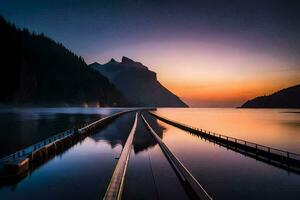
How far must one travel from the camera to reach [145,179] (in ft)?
70.5

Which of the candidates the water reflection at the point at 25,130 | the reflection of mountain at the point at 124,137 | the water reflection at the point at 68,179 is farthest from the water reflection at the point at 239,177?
the water reflection at the point at 25,130

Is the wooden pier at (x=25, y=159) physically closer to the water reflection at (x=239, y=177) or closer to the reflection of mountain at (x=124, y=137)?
Answer: the reflection of mountain at (x=124, y=137)

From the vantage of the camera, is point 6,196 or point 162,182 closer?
point 6,196

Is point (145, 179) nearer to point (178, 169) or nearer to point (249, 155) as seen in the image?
point (178, 169)

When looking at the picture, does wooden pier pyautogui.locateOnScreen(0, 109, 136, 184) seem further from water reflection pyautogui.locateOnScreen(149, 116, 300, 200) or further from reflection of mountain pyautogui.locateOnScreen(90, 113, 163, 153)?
water reflection pyautogui.locateOnScreen(149, 116, 300, 200)

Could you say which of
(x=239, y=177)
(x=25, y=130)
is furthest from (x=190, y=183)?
(x=25, y=130)

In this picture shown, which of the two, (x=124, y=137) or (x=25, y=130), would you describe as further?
(x=25, y=130)

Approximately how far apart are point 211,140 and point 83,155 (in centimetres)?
2594

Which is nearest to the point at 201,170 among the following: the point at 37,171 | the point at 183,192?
the point at 183,192

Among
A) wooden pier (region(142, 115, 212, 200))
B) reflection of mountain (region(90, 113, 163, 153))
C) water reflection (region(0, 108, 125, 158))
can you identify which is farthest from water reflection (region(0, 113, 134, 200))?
water reflection (region(0, 108, 125, 158))

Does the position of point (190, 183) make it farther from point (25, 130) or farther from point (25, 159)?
point (25, 130)

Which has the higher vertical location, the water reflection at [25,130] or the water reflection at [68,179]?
the water reflection at [25,130]

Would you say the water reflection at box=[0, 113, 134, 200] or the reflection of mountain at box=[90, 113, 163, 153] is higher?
the reflection of mountain at box=[90, 113, 163, 153]

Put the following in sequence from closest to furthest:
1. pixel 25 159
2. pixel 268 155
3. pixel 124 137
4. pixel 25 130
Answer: pixel 25 159
pixel 268 155
pixel 124 137
pixel 25 130
